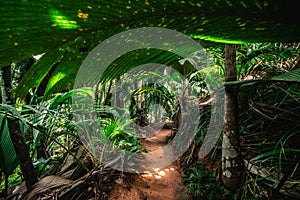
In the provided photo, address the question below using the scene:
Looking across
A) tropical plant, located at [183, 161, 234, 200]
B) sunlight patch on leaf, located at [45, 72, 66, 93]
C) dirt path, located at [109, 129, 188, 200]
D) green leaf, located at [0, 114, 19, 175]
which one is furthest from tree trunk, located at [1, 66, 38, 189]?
tropical plant, located at [183, 161, 234, 200]

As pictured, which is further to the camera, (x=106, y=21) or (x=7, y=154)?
(x=7, y=154)

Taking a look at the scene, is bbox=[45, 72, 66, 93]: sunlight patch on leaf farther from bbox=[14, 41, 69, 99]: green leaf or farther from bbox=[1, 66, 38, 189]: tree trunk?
bbox=[1, 66, 38, 189]: tree trunk

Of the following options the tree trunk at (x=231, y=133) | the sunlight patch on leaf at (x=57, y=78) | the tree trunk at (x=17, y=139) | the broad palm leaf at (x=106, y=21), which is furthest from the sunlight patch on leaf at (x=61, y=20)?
the tree trunk at (x=17, y=139)

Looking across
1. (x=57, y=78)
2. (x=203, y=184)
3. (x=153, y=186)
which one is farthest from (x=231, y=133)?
(x=153, y=186)

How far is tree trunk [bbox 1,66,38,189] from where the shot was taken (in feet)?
3.88

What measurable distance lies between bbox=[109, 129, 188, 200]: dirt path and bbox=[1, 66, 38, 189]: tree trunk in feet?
2.23

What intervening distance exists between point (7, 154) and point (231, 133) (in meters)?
1.53

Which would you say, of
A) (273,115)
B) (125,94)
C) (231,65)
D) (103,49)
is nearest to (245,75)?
(273,115)

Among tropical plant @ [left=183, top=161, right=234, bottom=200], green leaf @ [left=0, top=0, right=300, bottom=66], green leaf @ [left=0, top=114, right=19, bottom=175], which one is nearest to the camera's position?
green leaf @ [left=0, top=0, right=300, bottom=66]

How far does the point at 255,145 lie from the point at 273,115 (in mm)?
278

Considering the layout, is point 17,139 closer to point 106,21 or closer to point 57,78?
point 57,78

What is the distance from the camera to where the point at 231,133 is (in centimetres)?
108

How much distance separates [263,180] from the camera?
1.16 m

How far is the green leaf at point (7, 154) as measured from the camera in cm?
117
